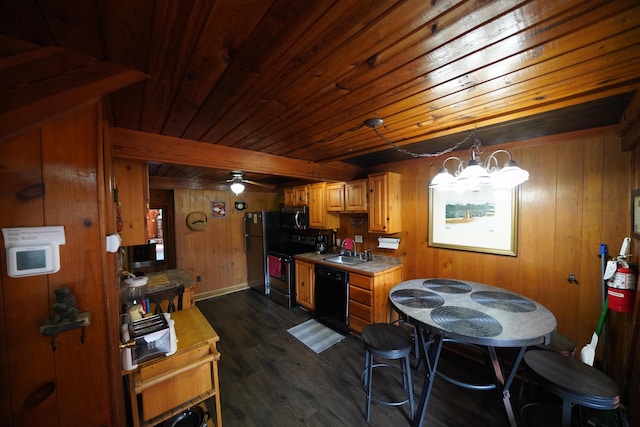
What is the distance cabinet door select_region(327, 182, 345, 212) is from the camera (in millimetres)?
3452

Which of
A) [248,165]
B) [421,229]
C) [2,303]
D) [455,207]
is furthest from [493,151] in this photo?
[2,303]

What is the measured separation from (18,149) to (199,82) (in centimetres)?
71

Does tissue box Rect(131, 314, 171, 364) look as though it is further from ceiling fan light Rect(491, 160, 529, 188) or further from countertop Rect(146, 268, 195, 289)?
ceiling fan light Rect(491, 160, 529, 188)

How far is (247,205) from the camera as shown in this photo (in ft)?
16.3

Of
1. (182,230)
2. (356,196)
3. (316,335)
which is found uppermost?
(356,196)

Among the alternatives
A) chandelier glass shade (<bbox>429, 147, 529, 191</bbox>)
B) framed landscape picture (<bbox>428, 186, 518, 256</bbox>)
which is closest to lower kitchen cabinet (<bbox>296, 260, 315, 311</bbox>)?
framed landscape picture (<bbox>428, 186, 518, 256</bbox>)

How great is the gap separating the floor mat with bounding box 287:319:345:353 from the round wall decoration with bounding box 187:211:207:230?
255 cm

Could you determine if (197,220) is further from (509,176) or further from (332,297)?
(509,176)

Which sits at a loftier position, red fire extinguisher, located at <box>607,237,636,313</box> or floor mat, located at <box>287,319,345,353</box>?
red fire extinguisher, located at <box>607,237,636,313</box>

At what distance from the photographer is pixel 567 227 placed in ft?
6.43

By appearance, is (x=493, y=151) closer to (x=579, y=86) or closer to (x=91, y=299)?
(x=579, y=86)

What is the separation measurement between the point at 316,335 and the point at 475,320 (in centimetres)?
200

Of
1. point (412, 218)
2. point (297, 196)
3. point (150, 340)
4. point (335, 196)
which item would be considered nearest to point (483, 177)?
point (412, 218)

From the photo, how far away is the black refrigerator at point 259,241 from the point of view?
4215 millimetres
